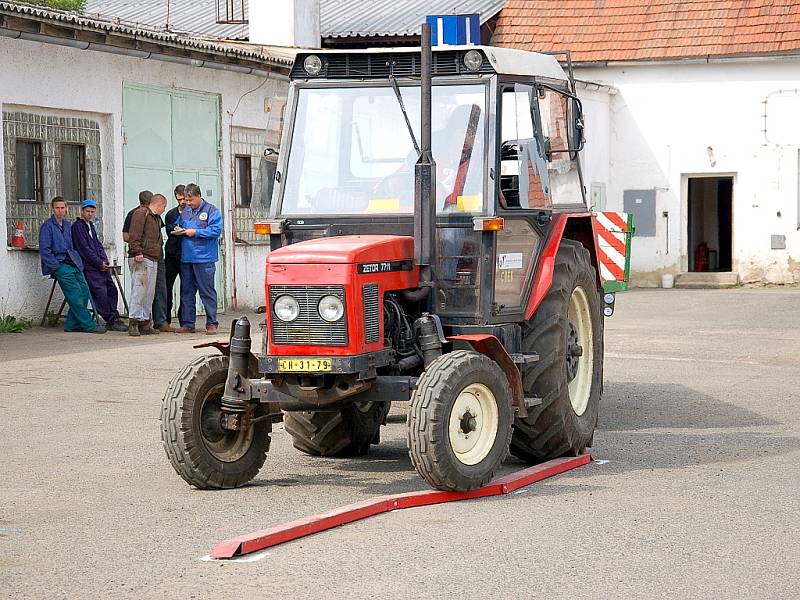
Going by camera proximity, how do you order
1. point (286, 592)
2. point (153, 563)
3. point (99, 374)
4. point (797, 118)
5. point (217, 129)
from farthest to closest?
point (797, 118)
point (217, 129)
point (99, 374)
point (153, 563)
point (286, 592)

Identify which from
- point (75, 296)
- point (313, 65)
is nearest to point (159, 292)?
point (75, 296)

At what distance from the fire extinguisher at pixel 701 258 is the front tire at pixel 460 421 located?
24.6 m

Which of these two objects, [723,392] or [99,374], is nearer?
[723,392]

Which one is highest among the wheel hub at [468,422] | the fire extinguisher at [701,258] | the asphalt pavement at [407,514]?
the fire extinguisher at [701,258]

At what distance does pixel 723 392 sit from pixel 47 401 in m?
5.86

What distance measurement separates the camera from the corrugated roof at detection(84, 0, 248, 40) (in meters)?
33.5

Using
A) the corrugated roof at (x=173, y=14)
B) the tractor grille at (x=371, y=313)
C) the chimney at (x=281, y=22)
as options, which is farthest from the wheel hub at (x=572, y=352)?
the corrugated roof at (x=173, y=14)

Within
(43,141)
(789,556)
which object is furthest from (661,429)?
(43,141)

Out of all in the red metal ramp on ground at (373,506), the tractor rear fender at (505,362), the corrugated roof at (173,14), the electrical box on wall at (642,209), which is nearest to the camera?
the red metal ramp on ground at (373,506)

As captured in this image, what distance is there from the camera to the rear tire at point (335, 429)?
9523mm

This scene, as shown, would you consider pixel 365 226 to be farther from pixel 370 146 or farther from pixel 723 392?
pixel 723 392

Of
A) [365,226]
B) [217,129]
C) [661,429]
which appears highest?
[217,129]

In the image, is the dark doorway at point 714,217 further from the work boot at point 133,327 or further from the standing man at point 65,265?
the standing man at point 65,265

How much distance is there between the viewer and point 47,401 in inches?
484
